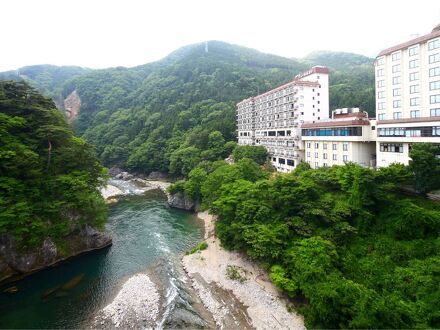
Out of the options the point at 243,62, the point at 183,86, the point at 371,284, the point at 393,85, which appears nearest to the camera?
the point at 371,284

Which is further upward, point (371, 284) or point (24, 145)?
point (24, 145)

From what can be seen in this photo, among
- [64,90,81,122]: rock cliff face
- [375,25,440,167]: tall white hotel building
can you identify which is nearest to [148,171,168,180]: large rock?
[375,25,440,167]: tall white hotel building

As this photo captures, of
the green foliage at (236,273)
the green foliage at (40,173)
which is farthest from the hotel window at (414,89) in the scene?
the green foliage at (40,173)

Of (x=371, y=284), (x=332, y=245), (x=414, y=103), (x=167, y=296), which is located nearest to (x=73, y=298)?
(x=167, y=296)

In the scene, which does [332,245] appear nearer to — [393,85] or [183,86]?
[393,85]

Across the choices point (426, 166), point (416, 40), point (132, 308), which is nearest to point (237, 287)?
point (132, 308)

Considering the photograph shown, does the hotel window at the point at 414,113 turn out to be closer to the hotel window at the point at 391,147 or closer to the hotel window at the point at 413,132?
the hotel window at the point at 413,132

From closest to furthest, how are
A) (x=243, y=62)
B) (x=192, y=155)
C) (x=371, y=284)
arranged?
1. (x=371, y=284)
2. (x=192, y=155)
3. (x=243, y=62)

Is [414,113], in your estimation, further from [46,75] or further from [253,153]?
[46,75]
